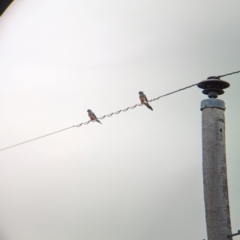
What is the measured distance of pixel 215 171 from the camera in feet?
7.11

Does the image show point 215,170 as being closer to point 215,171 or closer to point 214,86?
point 215,171

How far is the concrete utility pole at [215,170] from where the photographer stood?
2121 mm

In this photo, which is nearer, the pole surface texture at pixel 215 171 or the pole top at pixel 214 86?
the pole surface texture at pixel 215 171

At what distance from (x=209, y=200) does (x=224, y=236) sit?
18 cm

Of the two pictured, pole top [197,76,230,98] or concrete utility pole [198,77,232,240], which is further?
pole top [197,76,230,98]

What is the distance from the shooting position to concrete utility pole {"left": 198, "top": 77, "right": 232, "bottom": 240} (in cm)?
212

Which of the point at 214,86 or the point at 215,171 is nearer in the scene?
the point at 215,171

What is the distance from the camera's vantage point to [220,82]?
2.35 m

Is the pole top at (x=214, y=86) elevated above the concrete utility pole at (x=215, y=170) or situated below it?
above

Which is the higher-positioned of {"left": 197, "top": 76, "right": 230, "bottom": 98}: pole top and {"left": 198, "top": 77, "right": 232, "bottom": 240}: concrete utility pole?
{"left": 197, "top": 76, "right": 230, "bottom": 98}: pole top

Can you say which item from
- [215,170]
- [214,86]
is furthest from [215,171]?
[214,86]

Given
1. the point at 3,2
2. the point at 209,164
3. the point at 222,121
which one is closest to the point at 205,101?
the point at 222,121

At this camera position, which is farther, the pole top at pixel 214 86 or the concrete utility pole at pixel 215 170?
the pole top at pixel 214 86

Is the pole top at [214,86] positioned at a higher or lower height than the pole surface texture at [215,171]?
higher
